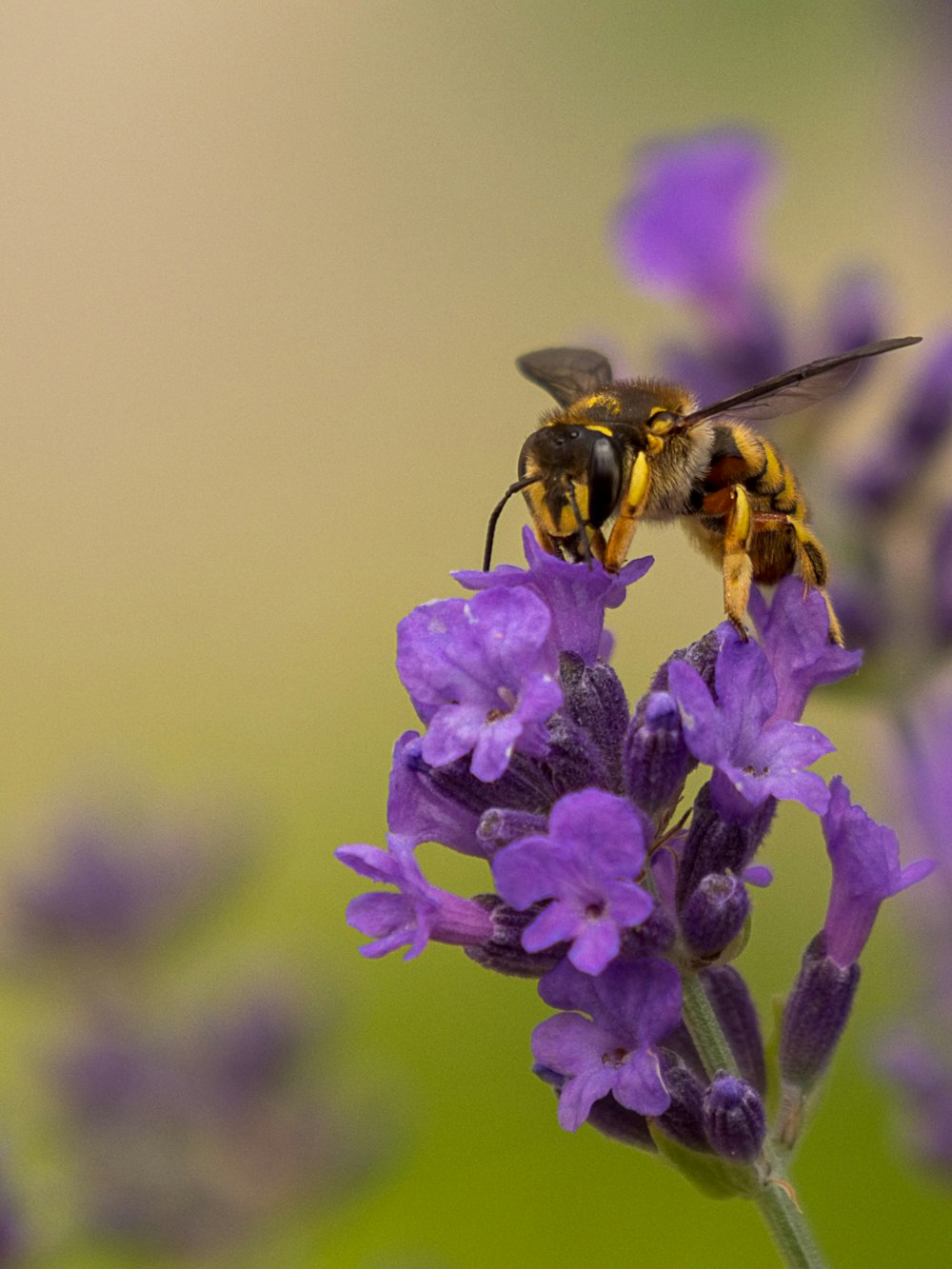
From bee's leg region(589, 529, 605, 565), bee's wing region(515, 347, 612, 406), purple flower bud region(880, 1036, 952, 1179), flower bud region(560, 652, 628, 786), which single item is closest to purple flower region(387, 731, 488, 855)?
flower bud region(560, 652, 628, 786)

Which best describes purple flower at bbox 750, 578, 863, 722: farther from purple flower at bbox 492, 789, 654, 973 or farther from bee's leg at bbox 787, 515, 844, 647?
purple flower at bbox 492, 789, 654, 973

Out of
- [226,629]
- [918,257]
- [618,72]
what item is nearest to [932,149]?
[918,257]

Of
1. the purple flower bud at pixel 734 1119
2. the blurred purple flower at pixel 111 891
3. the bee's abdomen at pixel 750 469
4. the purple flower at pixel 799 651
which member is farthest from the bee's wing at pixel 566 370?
the blurred purple flower at pixel 111 891

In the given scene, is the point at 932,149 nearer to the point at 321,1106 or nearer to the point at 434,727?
the point at 321,1106

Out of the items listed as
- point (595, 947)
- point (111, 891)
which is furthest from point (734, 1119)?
point (111, 891)

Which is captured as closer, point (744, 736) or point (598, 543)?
point (744, 736)

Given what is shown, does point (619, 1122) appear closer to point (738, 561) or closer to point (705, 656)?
point (705, 656)
